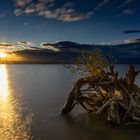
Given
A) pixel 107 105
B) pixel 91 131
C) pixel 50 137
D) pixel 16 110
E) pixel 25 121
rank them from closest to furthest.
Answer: pixel 50 137 < pixel 91 131 < pixel 107 105 < pixel 25 121 < pixel 16 110

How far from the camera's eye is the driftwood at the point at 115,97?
33406mm

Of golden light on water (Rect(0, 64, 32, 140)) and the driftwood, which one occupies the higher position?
the driftwood

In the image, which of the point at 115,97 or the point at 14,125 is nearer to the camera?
the point at 14,125

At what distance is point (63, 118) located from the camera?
124 ft

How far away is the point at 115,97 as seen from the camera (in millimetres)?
34875

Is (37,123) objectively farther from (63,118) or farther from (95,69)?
(95,69)

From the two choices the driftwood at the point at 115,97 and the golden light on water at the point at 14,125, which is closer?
the golden light on water at the point at 14,125

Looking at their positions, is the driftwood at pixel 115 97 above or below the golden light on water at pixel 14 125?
above

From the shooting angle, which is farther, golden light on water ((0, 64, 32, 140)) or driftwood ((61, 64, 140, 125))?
driftwood ((61, 64, 140, 125))

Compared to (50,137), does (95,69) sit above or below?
above

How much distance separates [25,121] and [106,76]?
38.0 feet

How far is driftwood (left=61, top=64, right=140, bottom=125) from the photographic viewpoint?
110 ft

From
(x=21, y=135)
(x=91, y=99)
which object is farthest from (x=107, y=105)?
(x=21, y=135)

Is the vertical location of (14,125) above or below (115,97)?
below
